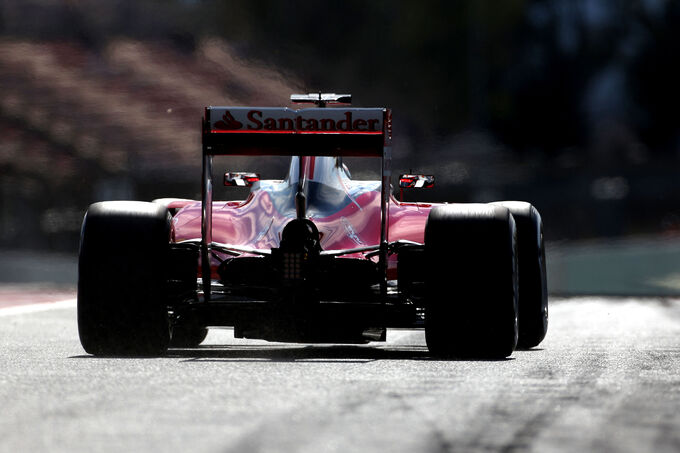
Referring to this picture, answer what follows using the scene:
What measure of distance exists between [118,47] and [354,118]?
25.3 meters

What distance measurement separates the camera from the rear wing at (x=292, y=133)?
12305 millimetres

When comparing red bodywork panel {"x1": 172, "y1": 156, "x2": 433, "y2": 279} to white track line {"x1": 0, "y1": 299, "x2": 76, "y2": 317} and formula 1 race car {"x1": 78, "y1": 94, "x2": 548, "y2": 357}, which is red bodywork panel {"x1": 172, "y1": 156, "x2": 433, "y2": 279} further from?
white track line {"x1": 0, "y1": 299, "x2": 76, "y2": 317}

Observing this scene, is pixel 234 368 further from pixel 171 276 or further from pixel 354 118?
pixel 354 118

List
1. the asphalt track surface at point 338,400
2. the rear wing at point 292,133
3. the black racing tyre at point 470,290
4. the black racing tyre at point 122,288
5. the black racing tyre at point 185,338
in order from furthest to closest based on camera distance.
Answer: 1. the black racing tyre at point 185,338
2. the rear wing at point 292,133
3. the black racing tyre at point 122,288
4. the black racing tyre at point 470,290
5. the asphalt track surface at point 338,400

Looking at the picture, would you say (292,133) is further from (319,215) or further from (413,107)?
(413,107)

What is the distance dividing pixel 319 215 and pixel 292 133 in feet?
2.58

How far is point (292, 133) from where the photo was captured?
40.9 ft

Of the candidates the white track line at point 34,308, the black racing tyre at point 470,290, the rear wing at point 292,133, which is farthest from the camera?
the white track line at point 34,308

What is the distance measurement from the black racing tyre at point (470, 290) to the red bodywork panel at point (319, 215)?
901 millimetres

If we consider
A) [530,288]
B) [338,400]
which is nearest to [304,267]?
[530,288]

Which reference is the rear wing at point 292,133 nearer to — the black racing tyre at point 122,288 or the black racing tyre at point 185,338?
the black racing tyre at point 122,288

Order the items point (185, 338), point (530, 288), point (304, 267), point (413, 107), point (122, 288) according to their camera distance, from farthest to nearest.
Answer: point (413, 107) → point (185, 338) → point (530, 288) → point (304, 267) → point (122, 288)

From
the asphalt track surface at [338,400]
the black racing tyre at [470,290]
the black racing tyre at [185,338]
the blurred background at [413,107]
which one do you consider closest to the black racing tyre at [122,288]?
the asphalt track surface at [338,400]

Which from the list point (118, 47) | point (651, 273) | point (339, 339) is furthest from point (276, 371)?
point (118, 47)
